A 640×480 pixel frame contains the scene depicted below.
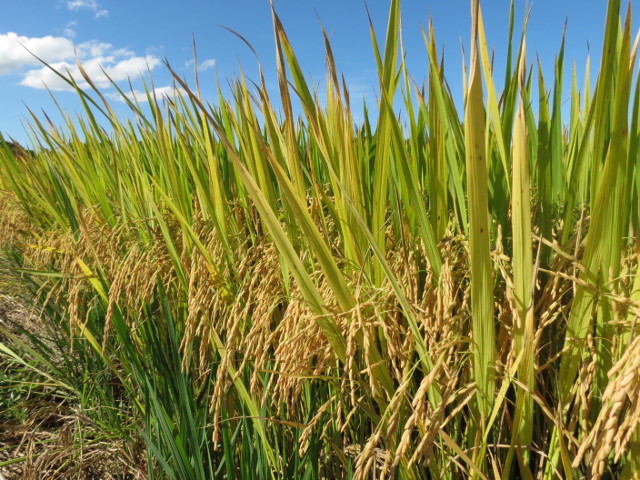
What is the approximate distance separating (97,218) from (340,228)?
59.3 inches

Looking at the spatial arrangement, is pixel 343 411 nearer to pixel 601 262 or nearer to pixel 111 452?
pixel 601 262

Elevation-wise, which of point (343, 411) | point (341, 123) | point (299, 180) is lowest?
point (343, 411)

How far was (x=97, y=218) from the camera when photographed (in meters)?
2.19

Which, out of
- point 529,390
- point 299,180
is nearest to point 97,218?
point 299,180

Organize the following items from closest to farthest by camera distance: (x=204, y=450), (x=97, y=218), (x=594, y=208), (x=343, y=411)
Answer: (x=594, y=208) < (x=343, y=411) < (x=204, y=450) < (x=97, y=218)

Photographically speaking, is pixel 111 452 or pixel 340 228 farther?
pixel 111 452

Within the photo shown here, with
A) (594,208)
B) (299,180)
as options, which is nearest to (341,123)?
(299,180)

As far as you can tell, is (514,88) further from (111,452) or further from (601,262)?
(111,452)

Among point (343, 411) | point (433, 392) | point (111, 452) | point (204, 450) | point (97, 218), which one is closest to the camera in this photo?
point (433, 392)

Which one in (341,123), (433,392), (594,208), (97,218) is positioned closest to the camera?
(594,208)

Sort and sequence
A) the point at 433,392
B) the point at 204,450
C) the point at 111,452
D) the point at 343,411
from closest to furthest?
the point at 433,392 < the point at 343,411 < the point at 204,450 < the point at 111,452

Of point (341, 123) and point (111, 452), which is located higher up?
point (341, 123)

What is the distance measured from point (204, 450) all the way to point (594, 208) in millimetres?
1111

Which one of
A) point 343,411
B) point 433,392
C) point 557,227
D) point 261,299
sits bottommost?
point 343,411
